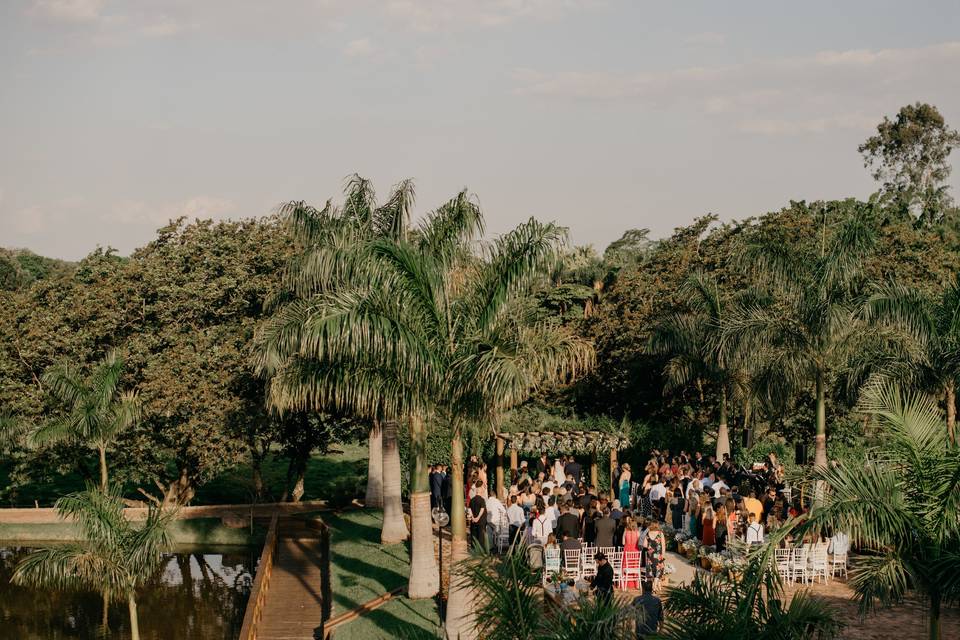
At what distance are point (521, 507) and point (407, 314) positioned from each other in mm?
6386

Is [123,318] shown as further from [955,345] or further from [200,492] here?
[955,345]

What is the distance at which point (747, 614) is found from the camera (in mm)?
8391

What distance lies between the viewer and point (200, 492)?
3666cm

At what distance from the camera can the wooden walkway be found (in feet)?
A: 63.1

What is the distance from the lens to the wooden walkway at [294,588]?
19219 millimetres

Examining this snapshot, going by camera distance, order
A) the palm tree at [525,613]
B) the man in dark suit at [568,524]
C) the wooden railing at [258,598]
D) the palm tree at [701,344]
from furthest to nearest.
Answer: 1. the palm tree at [701,344]
2. the man in dark suit at [568,524]
3. the wooden railing at [258,598]
4. the palm tree at [525,613]

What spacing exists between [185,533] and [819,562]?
2095 cm

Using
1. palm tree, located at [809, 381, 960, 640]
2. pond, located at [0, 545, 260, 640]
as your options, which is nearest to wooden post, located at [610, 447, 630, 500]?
pond, located at [0, 545, 260, 640]

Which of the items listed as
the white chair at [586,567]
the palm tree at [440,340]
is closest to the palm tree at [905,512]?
the palm tree at [440,340]

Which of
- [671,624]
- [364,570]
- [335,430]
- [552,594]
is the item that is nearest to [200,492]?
[335,430]

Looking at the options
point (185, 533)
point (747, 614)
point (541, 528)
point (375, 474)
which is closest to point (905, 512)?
point (747, 614)

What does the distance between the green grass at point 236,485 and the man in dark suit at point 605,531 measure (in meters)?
16.5

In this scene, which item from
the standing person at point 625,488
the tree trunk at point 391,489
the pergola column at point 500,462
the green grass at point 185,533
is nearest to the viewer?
the standing person at point 625,488

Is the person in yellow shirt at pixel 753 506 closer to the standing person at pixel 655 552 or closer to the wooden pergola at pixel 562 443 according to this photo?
the standing person at pixel 655 552
